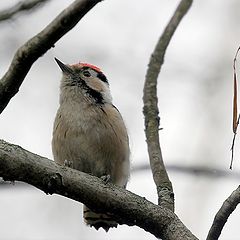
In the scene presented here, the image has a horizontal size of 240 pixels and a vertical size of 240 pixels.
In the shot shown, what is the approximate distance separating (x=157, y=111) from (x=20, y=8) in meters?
1.52

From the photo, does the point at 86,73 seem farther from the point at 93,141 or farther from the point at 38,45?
the point at 38,45

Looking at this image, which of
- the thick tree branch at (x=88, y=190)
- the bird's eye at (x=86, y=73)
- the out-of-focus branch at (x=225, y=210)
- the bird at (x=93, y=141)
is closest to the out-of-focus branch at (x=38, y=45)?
the thick tree branch at (x=88, y=190)

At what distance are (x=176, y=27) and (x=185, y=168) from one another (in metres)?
1.13

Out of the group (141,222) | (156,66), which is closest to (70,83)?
(156,66)

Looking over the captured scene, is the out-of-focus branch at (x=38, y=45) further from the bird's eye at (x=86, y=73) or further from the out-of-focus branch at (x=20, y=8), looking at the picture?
the bird's eye at (x=86, y=73)

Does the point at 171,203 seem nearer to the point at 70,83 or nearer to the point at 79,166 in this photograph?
the point at 79,166

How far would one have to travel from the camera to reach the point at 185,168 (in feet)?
13.8

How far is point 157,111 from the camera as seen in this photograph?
4133 millimetres

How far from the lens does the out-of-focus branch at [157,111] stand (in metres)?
3.41

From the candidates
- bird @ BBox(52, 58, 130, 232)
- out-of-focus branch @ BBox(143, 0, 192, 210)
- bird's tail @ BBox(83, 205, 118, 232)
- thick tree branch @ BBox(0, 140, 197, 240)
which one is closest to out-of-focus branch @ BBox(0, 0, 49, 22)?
thick tree branch @ BBox(0, 140, 197, 240)

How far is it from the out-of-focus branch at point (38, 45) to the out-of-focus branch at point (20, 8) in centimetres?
54

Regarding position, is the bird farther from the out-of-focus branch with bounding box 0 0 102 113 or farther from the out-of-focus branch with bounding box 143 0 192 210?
the out-of-focus branch with bounding box 0 0 102 113

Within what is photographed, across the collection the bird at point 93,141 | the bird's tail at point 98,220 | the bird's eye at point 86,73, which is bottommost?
the bird's tail at point 98,220

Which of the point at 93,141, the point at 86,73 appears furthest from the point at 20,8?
the point at 86,73
